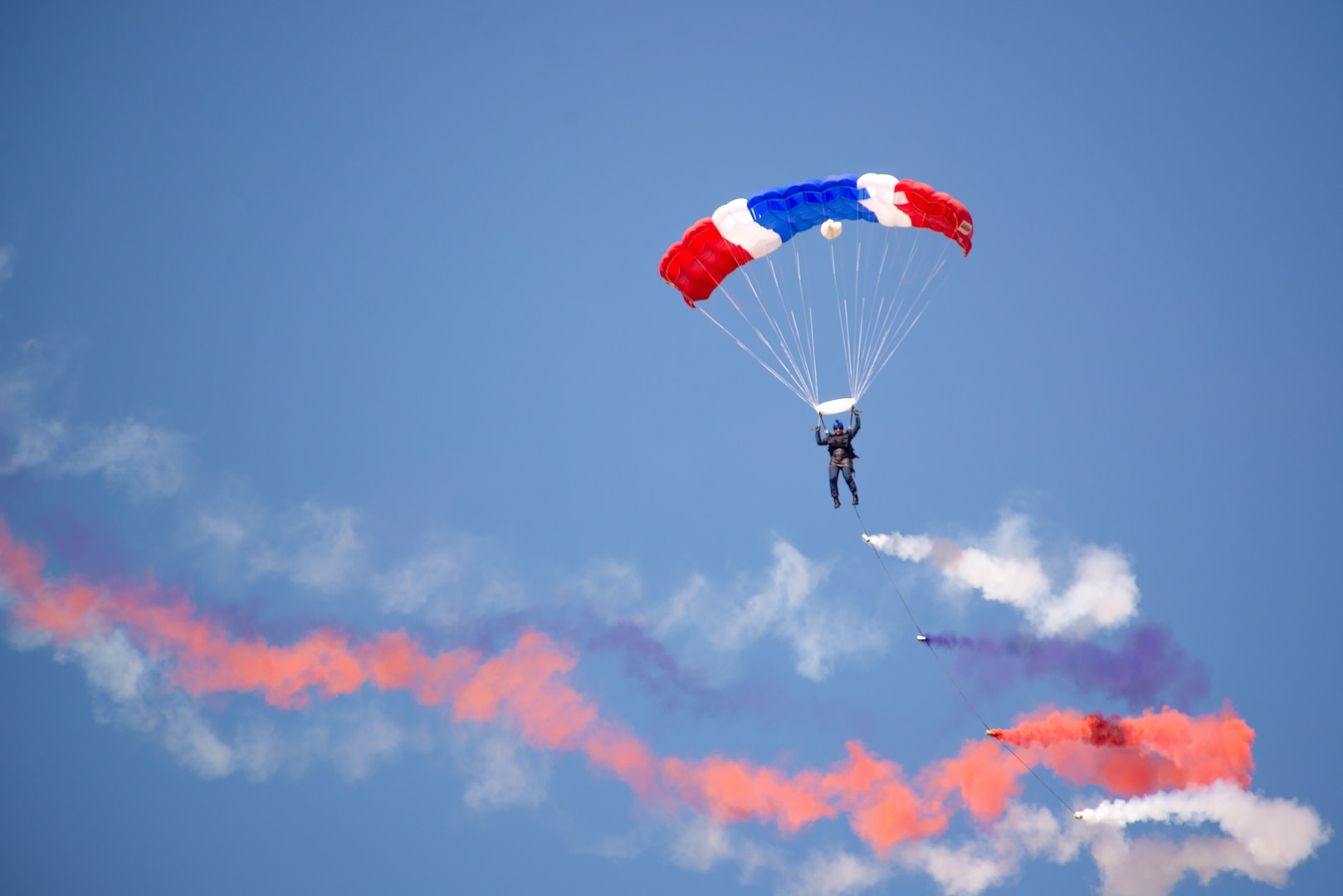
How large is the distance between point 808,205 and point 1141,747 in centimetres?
1036

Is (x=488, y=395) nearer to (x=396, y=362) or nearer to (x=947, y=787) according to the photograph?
(x=396, y=362)

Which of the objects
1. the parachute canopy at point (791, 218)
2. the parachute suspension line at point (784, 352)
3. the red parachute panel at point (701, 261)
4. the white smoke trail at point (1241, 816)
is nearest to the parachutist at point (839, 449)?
the parachute suspension line at point (784, 352)

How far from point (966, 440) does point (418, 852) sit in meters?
45.1

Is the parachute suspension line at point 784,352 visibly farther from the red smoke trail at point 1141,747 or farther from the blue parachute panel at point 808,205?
the red smoke trail at point 1141,747

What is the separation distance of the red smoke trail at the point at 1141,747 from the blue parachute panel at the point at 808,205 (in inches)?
337

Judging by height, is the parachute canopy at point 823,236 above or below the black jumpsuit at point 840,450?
above

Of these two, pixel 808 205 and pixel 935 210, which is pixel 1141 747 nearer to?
pixel 935 210

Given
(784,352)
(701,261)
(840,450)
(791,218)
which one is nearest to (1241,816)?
(840,450)

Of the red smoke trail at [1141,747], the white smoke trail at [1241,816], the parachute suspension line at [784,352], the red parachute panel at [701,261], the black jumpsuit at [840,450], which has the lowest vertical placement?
the white smoke trail at [1241,816]

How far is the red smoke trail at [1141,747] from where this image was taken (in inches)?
782

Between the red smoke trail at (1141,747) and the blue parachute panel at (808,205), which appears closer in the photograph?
the blue parachute panel at (808,205)

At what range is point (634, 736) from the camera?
89.5 ft

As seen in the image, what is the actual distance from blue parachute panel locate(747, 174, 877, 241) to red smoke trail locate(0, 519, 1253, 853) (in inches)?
343

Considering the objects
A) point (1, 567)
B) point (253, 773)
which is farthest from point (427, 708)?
point (1, 567)
